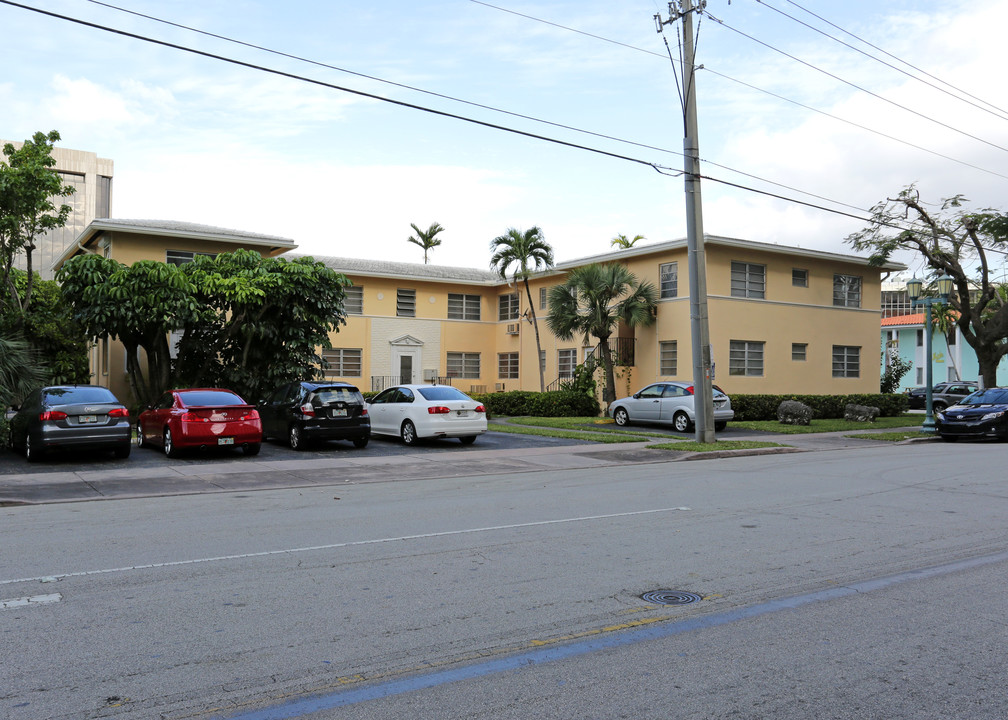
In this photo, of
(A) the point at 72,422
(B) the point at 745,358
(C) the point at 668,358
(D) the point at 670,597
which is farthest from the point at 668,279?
(D) the point at 670,597

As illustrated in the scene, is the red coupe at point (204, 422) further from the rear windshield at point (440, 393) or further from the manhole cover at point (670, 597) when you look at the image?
the manhole cover at point (670, 597)

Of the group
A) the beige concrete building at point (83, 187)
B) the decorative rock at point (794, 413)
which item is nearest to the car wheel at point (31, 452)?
the decorative rock at point (794, 413)

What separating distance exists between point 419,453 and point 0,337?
909 cm

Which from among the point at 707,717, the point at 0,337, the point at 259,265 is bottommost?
the point at 707,717

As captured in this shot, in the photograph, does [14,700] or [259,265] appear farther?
[259,265]

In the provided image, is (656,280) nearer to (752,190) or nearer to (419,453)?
(752,190)

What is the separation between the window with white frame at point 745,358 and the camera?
31703 millimetres

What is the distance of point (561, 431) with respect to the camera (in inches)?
971

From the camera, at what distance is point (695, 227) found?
19797 millimetres

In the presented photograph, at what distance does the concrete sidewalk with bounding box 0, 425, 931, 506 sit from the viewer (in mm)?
12703

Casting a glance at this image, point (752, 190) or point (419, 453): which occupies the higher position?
point (752, 190)

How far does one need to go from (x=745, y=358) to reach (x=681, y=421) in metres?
8.09

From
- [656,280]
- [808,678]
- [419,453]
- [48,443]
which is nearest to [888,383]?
[656,280]

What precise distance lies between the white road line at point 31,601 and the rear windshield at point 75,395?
1073cm
